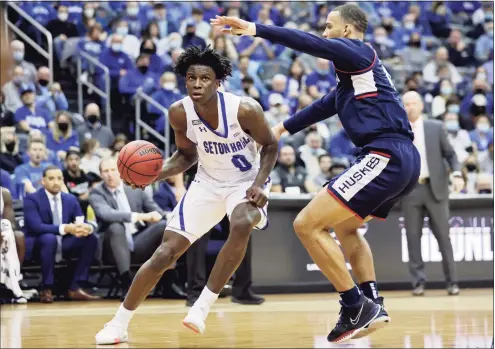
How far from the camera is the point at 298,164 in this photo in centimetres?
1205

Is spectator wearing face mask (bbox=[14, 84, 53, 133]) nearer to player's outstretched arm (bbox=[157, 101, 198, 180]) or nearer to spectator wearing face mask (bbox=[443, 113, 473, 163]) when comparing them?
player's outstretched arm (bbox=[157, 101, 198, 180])

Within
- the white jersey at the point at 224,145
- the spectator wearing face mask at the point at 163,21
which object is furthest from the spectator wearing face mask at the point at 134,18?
the white jersey at the point at 224,145

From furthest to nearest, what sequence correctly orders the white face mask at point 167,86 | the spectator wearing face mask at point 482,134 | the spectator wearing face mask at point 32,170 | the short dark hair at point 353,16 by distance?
the spectator wearing face mask at point 482,134 < the white face mask at point 167,86 < the spectator wearing face mask at point 32,170 < the short dark hair at point 353,16

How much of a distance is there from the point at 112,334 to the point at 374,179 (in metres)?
1.90

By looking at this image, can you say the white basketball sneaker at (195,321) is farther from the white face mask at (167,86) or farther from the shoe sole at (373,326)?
Answer: the white face mask at (167,86)

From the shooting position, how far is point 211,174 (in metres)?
6.00

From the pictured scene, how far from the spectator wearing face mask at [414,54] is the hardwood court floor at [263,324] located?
7.82 m

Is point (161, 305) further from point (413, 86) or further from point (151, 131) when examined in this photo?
point (413, 86)

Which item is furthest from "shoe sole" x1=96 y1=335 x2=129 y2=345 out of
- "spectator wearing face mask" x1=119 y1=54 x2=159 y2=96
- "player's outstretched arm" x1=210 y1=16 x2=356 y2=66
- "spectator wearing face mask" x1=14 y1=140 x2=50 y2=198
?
"spectator wearing face mask" x1=119 y1=54 x2=159 y2=96

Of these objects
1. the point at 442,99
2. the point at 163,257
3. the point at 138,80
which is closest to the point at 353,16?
the point at 163,257

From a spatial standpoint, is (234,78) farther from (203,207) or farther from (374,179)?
(374,179)

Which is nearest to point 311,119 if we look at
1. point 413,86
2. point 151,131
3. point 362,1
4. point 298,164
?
point 298,164

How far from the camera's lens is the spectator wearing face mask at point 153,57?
1398 centimetres

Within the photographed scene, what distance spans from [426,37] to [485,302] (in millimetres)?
9721
